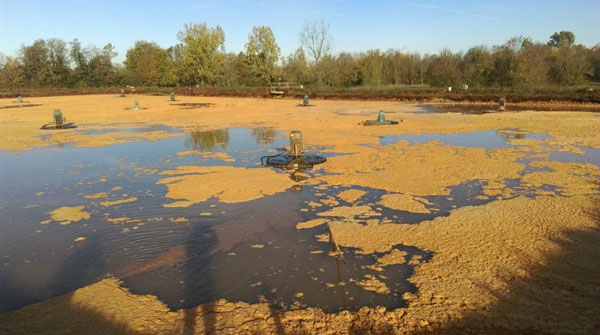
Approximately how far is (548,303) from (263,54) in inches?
2039

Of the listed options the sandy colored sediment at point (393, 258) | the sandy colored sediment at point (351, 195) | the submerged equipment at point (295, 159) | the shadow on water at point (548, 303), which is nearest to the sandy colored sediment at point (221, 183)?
the submerged equipment at point (295, 159)

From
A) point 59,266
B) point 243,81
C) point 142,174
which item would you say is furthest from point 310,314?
point 243,81

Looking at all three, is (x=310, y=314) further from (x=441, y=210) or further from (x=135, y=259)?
(x=441, y=210)

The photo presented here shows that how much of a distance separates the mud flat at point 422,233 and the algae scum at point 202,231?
0.20 ft

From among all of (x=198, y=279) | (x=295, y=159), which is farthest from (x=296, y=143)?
(x=198, y=279)

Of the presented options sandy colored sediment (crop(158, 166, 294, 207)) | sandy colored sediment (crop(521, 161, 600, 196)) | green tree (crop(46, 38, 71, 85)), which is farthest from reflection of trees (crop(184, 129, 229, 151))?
green tree (crop(46, 38, 71, 85))

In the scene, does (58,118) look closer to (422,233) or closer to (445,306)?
(422,233)

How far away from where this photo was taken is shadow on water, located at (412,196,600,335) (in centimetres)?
340

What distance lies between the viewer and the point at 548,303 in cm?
370

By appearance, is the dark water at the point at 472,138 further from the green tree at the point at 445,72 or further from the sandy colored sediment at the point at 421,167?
the green tree at the point at 445,72

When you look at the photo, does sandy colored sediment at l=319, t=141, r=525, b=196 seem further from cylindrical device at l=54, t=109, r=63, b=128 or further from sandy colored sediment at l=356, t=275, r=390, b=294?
cylindrical device at l=54, t=109, r=63, b=128

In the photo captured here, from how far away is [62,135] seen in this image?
57.0 ft

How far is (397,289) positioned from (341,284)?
1.88 feet

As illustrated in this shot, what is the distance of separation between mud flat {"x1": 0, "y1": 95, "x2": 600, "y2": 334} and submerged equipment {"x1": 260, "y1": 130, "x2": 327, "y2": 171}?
1.26 ft
